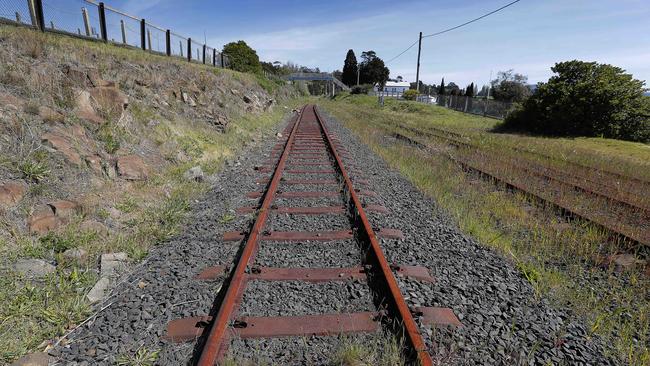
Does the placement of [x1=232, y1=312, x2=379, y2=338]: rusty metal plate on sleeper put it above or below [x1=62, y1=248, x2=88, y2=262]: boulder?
below

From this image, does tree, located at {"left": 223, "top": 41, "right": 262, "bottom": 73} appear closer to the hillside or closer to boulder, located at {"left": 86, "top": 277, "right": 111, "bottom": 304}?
the hillside

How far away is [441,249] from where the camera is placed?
4.24m

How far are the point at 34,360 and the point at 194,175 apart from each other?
4845mm

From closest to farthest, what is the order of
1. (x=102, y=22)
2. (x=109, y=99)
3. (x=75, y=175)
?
(x=75, y=175)
(x=109, y=99)
(x=102, y=22)

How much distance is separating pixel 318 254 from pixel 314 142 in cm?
866

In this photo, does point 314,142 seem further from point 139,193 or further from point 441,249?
point 441,249

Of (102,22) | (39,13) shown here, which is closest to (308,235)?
(39,13)

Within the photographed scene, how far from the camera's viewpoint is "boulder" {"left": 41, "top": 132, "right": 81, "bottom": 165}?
517cm

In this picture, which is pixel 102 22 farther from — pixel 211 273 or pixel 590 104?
pixel 590 104

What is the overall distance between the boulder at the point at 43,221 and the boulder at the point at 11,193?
256mm

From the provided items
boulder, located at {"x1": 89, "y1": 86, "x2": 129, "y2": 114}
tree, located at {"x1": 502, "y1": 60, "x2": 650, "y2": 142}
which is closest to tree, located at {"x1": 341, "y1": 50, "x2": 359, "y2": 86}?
tree, located at {"x1": 502, "y1": 60, "x2": 650, "y2": 142}

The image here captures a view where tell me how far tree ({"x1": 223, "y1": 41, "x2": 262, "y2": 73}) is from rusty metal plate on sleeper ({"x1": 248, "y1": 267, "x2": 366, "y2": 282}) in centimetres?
3447

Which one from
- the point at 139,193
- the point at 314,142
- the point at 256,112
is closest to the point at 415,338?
the point at 139,193

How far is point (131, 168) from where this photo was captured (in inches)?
241
